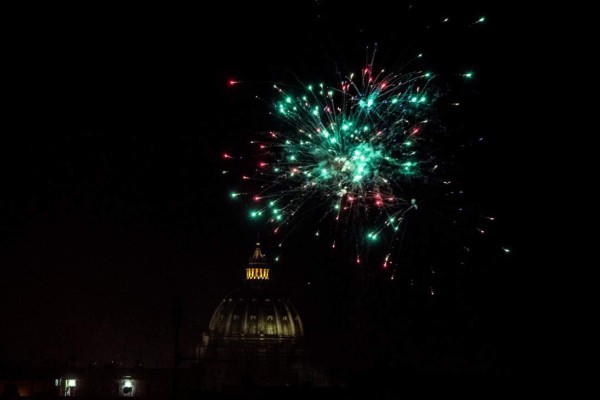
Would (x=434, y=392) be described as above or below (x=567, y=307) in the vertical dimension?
below

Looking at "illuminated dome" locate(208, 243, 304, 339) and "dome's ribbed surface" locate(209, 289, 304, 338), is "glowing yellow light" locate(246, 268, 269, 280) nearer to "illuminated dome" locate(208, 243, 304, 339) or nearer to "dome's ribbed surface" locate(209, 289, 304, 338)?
"illuminated dome" locate(208, 243, 304, 339)

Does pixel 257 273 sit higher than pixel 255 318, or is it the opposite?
pixel 257 273

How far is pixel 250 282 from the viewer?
11869 centimetres

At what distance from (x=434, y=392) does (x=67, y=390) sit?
181ft

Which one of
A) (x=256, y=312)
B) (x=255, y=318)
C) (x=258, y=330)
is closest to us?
(x=258, y=330)

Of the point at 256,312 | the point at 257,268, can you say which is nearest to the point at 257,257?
the point at 257,268

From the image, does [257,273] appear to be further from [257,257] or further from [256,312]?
[256,312]

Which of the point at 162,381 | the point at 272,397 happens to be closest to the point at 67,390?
the point at 162,381

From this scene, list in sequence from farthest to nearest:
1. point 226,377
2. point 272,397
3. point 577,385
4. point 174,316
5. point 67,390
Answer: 1. point 226,377
2. point 67,390
3. point 272,397
4. point 174,316
5. point 577,385

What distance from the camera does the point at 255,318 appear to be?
383ft

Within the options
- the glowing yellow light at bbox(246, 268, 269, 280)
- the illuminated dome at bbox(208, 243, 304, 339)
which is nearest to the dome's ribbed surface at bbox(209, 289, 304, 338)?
the illuminated dome at bbox(208, 243, 304, 339)

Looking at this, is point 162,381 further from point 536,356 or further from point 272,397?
point 536,356

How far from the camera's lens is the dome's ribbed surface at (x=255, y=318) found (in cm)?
11625

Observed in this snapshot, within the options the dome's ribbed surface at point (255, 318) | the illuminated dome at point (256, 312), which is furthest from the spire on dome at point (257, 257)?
the dome's ribbed surface at point (255, 318)
